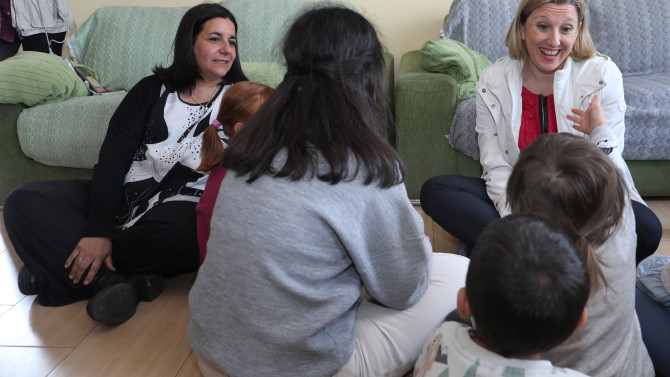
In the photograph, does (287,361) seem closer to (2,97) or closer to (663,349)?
(663,349)

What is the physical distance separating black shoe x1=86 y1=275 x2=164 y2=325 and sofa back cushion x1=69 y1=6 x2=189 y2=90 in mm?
1435

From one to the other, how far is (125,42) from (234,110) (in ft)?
5.98

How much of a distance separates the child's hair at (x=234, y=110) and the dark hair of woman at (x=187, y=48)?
19.9 inches

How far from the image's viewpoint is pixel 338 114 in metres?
1.10

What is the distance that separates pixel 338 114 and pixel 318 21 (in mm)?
194

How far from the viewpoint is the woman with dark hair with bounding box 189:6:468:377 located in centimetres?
107

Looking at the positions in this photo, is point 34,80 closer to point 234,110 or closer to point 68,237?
point 68,237

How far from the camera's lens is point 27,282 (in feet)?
6.32

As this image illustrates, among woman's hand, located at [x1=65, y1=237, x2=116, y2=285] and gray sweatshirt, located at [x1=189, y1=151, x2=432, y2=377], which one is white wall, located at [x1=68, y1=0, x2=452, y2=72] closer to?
woman's hand, located at [x1=65, y1=237, x2=116, y2=285]

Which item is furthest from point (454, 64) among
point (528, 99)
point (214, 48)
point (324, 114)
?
point (324, 114)

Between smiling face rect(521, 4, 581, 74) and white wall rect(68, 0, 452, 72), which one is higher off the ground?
smiling face rect(521, 4, 581, 74)

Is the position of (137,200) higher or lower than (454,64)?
lower

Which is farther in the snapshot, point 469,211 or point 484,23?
point 484,23

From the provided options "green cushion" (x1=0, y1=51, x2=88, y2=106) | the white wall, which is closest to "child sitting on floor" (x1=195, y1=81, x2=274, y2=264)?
"green cushion" (x1=0, y1=51, x2=88, y2=106)
